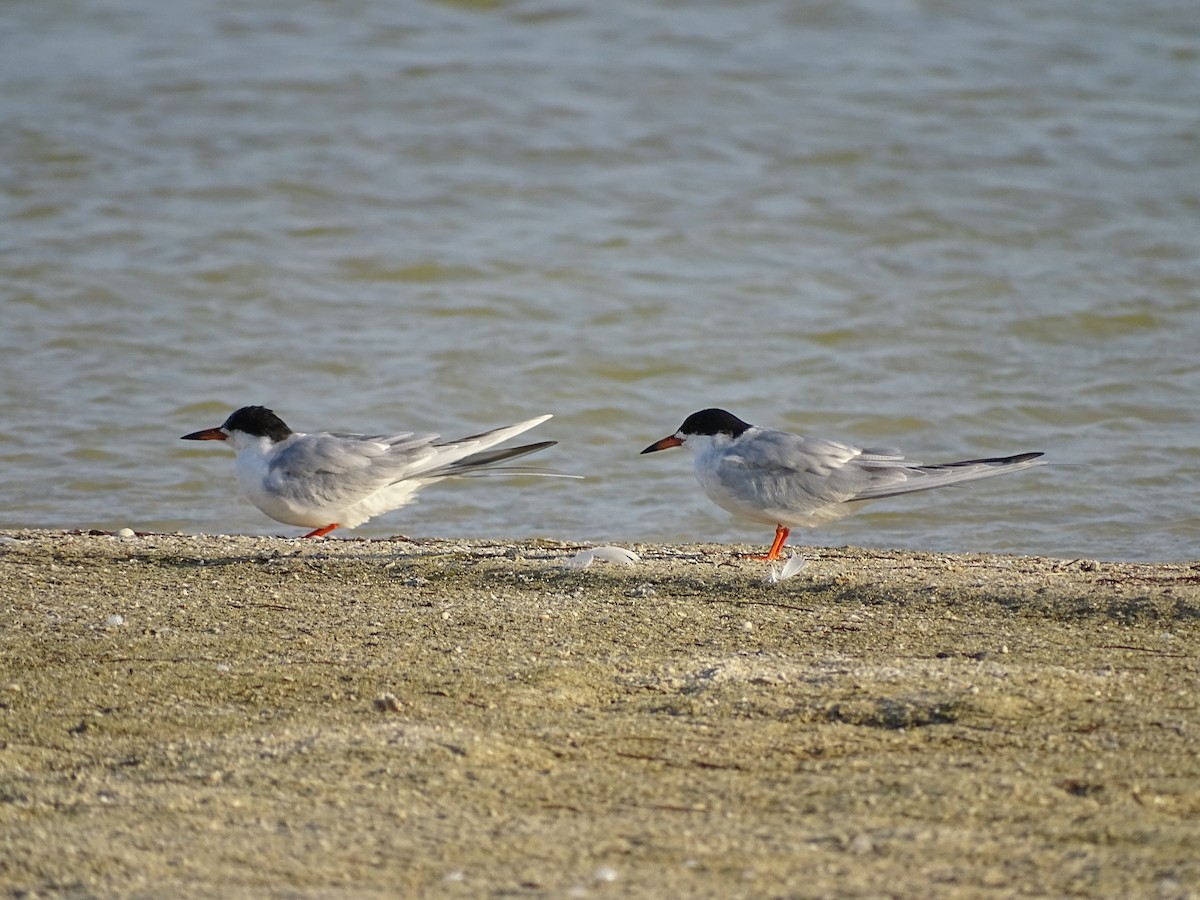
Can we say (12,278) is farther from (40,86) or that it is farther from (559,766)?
(559,766)

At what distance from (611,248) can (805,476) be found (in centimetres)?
552

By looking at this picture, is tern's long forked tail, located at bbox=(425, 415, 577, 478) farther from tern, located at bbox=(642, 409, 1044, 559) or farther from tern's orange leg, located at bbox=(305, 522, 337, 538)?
tern, located at bbox=(642, 409, 1044, 559)

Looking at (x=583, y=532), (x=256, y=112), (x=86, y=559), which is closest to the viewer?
(x=86, y=559)

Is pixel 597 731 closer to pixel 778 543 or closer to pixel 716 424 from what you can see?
pixel 778 543

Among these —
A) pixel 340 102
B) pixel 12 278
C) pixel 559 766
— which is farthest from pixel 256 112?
pixel 559 766

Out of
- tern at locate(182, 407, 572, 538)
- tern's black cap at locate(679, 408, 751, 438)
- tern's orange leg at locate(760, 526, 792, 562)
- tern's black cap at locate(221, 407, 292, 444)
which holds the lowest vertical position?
tern's orange leg at locate(760, 526, 792, 562)

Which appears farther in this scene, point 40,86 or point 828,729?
point 40,86

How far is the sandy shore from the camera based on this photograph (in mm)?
2521

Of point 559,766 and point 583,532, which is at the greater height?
point 559,766

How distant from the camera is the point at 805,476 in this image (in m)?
5.28

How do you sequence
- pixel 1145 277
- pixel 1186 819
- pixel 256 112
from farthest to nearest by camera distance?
pixel 256 112 < pixel 1145 277 < pixel 1186 819

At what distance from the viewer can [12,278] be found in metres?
9.78

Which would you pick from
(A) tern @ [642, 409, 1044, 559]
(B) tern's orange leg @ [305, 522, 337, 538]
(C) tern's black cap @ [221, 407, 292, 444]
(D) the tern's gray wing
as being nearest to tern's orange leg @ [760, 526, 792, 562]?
(A) tern @ [642, 409, 1044, 559]

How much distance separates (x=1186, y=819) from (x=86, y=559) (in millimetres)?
3628
